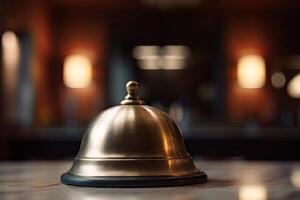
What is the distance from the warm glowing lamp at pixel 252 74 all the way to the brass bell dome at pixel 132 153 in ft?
21.4

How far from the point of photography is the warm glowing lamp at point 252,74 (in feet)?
24.4

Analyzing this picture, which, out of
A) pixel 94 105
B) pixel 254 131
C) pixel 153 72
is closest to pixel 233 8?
pixel 153 72

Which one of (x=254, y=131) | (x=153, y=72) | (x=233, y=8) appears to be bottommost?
(x=254, y=131)

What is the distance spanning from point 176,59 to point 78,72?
1.29 m

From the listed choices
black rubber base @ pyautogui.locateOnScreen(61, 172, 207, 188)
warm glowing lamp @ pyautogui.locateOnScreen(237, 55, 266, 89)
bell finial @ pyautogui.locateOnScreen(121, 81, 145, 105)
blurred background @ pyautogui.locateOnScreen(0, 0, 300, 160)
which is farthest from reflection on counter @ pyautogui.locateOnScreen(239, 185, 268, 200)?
warm glowing lamp @ pyautogui.locateOnScreen(237, 55, 266, 89)

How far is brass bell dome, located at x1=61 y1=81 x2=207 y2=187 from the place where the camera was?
0.95m

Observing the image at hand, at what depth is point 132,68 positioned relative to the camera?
757 cm

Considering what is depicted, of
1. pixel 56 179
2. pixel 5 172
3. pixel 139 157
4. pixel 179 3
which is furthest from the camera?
pixel 179 3

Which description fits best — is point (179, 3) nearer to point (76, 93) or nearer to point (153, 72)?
point (153, 72)

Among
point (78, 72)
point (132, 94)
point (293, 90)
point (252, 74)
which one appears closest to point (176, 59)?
point (252, 74)

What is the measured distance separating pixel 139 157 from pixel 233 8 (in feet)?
22.0

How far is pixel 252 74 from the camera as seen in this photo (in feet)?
24.4

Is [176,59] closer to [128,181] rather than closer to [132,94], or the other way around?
[132,94]

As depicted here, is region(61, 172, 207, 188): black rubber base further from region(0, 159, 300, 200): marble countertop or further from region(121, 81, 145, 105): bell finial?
region(121, 81, 145, 105): bell finial
